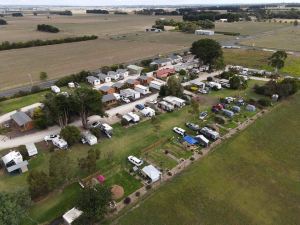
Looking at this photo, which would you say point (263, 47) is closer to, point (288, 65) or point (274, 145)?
point (288, 65)

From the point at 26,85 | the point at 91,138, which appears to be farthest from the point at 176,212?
the point at 26,85

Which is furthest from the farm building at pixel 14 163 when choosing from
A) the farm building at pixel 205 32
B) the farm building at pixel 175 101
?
the farm building at pixel 205 32

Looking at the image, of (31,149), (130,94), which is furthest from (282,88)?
(31,149)

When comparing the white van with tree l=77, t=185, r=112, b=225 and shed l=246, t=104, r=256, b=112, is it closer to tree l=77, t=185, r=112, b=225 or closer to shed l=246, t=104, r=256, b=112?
tree l=77, t=185, r=112, b=225

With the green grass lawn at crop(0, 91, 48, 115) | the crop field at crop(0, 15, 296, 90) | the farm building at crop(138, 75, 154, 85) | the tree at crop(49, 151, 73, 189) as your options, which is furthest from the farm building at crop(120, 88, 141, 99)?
the crop field at crop(0, 15, 296, 90)

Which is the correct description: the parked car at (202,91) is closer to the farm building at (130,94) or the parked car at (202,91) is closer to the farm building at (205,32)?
the farm building at (130,94)

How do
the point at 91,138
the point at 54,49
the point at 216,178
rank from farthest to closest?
1. the point at 54,49
2. the point at 91,138
3. the point at 216,178

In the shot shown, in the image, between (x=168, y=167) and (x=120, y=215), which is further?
(x=168, y=167)
